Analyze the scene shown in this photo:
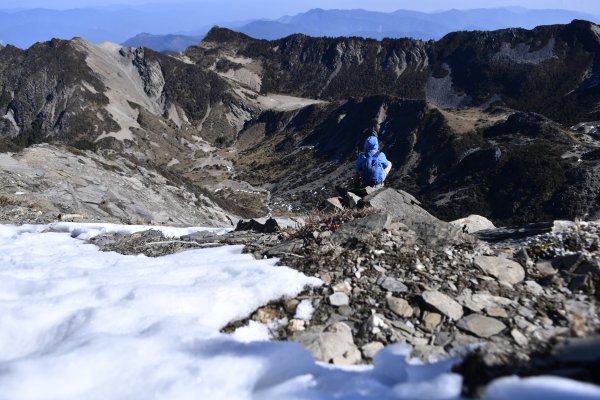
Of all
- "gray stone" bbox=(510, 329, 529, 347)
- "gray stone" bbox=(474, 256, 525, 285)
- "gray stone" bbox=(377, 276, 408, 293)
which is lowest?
"gray stone" bbox=(510, 329, 529, 347)

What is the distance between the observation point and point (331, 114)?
107062 millimetres

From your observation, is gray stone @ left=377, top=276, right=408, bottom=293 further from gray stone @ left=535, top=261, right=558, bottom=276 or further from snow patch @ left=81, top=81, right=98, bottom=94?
snow patch @ left=81, top=81, right=98, bottom=94

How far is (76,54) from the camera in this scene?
12162 cm

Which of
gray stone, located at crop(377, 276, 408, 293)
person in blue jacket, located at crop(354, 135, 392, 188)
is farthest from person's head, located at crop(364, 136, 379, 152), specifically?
gray stone, located at crop(377, 276, 408, 293)

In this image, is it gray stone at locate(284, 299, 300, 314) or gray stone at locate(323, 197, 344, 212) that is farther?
gray stone at locate(323, 197, 344, 212)

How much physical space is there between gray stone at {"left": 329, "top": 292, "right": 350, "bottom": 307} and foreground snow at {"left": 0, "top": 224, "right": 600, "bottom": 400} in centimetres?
28

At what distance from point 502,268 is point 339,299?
2.23 meters

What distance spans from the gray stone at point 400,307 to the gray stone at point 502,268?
1.39 meters

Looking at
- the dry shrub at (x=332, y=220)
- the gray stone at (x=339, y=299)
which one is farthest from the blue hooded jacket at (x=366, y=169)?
the gray stone at (x=339, y=299)

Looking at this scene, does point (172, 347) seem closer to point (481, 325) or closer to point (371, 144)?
point (481, 325)

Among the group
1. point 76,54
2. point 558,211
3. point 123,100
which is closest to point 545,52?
point 558,211

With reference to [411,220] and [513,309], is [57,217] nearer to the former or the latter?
[411,220]

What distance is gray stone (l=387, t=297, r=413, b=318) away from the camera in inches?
180

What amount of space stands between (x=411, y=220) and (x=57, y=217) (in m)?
10.6
